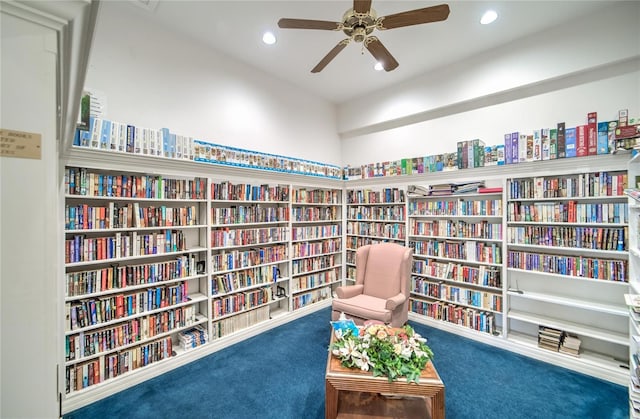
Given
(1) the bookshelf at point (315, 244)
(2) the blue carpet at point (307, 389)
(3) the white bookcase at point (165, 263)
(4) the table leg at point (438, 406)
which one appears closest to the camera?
(4) the table leg at point (438, 406)

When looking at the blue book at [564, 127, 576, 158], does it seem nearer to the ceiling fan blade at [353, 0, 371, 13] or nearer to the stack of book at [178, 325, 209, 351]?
the ceiling fan blade at [353, 0, 371, 13]

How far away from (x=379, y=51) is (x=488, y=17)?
1.37m

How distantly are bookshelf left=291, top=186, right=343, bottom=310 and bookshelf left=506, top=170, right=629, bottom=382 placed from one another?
2.42m

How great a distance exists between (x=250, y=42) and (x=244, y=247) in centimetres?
252

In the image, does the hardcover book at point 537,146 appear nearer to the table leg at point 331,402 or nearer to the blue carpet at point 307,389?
the blue carpet at point 307,389

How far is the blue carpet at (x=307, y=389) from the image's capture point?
201cm

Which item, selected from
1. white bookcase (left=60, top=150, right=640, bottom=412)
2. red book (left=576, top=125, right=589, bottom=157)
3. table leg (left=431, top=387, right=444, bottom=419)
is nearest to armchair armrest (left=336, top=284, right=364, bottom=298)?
white bookcase (left=60, top=150, right=640, bottom=412)

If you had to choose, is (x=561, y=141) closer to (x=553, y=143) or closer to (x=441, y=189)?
(x=553, y=143)

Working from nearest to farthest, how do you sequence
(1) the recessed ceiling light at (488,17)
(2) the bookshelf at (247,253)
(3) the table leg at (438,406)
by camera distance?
1. (3) the table leg at (438,406)
2. (1) the recessed ceiling light at (488,17)
3. (2) the bookshelf at (247,253)

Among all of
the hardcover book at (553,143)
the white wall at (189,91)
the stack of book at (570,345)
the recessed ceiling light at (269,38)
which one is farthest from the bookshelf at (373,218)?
the recessed ceiling light at (269,38)

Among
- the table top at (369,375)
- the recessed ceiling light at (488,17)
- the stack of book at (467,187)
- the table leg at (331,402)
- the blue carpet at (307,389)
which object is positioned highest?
the recessed ceiling light at (488,17)

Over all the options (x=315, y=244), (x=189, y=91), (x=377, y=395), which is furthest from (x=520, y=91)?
(x=189, y=91)

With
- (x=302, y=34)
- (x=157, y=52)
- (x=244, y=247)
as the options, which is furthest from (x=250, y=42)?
(x=244, y=247)

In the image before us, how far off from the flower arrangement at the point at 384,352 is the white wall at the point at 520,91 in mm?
2781
